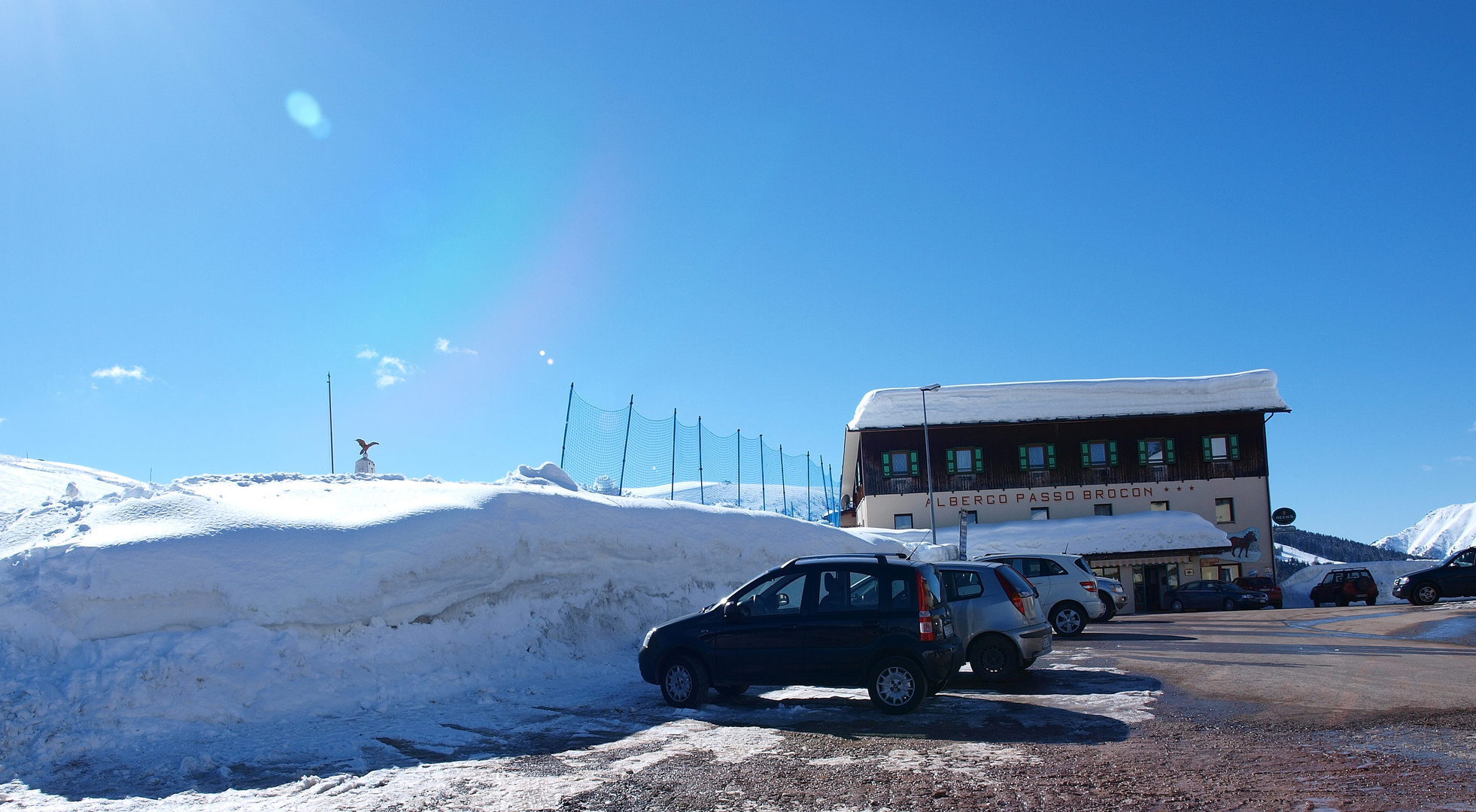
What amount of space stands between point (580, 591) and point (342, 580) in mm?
4018

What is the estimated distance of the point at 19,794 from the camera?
6.08 metres

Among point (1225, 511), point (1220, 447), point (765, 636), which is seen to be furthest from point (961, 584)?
point (1220, 447)

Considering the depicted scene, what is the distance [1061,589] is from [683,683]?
10.6 metres

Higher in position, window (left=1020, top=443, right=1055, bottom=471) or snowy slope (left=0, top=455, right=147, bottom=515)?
window (left=1020, top=443, right=1055, bottom=471)

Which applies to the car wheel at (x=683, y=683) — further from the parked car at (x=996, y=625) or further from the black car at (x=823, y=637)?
the parked car at (x=996, y=625)

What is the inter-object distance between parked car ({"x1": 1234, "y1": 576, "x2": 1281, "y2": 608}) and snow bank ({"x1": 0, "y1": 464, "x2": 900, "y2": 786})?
103 feet

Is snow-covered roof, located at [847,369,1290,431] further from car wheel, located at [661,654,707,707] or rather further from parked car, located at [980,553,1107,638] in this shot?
car wheel, located at [661,654,707,707]

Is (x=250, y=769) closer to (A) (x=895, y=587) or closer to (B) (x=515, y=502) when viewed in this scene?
(A) (x=895, y=587)

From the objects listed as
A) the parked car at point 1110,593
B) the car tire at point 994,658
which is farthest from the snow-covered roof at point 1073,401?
the car tire at point 994,658

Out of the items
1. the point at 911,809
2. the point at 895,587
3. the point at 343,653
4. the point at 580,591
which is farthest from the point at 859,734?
the point at 580,591

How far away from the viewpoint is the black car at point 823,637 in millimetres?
8539

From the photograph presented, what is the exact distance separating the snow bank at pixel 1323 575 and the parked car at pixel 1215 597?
1014cm

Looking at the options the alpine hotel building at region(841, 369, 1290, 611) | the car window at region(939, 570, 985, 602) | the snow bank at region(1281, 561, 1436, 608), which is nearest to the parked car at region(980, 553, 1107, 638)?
the car window at region(939, 570, 985, 602)

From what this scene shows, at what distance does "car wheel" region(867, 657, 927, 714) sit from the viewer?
332 inches
